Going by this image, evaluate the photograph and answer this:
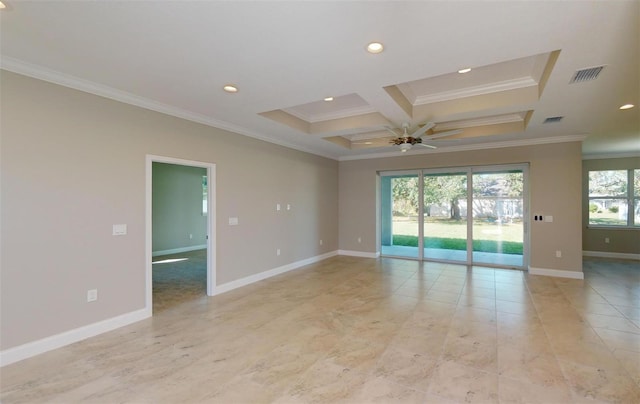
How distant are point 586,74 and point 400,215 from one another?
506 centimetres

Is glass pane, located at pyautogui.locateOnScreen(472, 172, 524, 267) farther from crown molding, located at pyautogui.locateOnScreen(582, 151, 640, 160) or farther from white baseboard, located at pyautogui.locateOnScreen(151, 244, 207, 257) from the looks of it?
white baseboard, located at pyautogui.locateOnScreen(151, 244, 207, 257)

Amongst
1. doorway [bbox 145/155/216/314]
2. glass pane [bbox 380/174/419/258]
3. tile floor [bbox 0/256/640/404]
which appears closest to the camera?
tile floor [bbox 0/256/640/404]

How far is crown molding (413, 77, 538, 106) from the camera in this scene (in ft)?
11.9

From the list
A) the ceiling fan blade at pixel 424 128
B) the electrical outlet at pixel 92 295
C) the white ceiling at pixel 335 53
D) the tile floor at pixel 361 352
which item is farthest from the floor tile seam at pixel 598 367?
the electrical outlet at pixel 92 295

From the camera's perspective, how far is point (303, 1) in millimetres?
1914

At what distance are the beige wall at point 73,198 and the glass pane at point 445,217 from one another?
5027 millimetres

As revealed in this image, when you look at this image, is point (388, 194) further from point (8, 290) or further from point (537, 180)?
point (8, 290)

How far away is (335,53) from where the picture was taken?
2562 millimetres

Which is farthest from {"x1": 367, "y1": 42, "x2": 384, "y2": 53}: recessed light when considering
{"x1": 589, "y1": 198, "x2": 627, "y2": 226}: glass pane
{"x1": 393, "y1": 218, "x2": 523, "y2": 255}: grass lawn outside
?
{"x1": 589, "y1": 198, "x2": 627, "y2": 226}: glass pane

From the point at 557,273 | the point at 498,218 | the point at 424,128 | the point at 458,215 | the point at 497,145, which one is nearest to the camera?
the point at 424,128

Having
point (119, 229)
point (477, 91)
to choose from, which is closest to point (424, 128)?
point (477, 91)

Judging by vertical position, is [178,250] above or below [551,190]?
below

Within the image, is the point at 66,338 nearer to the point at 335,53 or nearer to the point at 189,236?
the point at 335,53

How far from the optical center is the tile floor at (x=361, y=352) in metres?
2.25
